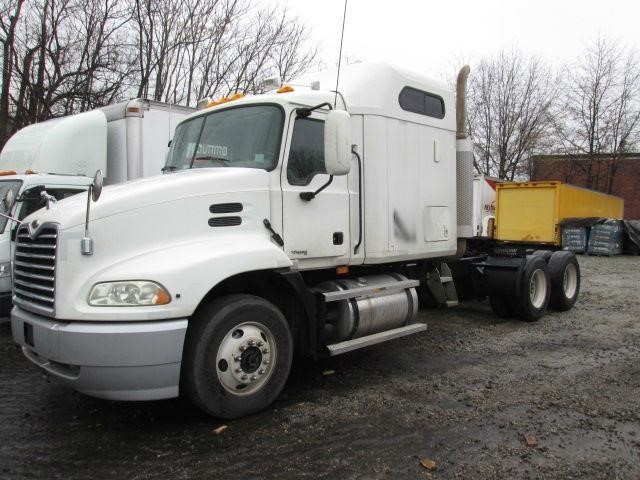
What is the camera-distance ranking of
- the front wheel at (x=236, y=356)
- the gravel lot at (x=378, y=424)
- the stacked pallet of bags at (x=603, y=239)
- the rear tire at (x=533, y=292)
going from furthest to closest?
the stacked pallet of bags at (x=603, y=239), the rear tire at (x=533, y=292), the front wheel at (x=236, y=356), the gravel lot at (x=378, y=424)

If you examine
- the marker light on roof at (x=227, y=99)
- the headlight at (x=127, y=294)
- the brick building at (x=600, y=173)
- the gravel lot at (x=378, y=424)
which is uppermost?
the brick building at (x=600, y=173)

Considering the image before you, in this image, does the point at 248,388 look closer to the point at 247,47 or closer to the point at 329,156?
the point at 329,156

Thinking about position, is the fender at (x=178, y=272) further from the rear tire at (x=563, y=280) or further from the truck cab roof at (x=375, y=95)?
the rear tire at (x=563, y=280)

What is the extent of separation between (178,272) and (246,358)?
94cm

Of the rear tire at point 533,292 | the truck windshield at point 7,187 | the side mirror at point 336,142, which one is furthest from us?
the rear tire at point 533,292

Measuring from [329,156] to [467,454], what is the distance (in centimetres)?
256

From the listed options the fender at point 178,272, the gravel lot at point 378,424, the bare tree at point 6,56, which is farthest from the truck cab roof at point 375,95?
the bare tree at point 6,56

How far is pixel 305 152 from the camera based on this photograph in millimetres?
4953

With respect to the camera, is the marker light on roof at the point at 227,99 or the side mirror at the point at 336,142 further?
the marker light on roof at the point at 227,99

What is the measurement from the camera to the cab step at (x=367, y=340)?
192 inches

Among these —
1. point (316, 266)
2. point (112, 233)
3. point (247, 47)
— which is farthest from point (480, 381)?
point (247, 47)

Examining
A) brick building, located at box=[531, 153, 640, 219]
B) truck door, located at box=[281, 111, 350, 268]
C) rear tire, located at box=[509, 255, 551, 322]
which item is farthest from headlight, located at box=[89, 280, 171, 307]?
brick building, located at box=[531, 153, 640, 219]

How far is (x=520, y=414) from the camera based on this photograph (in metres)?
4.32

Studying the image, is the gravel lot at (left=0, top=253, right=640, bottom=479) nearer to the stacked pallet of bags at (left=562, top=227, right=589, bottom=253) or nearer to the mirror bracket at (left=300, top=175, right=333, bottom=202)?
the mirror bracket at (left=300, top=175, right=333, bottom=202)
